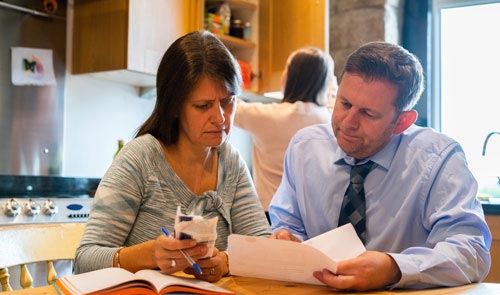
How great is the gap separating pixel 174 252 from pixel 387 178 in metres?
0.56

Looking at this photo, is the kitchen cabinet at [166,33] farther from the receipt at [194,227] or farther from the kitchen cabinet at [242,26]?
the receipt at [194,227]

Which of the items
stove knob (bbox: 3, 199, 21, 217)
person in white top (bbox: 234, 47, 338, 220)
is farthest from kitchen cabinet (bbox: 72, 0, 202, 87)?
stove knob (bbox: 3, 199, 21, 217)

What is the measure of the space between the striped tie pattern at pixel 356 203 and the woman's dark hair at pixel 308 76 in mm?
1085

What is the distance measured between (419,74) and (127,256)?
2.55 feet

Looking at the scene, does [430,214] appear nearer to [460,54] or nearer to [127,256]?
[127,256]

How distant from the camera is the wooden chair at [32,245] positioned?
48.5 inches

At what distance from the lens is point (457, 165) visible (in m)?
1.31

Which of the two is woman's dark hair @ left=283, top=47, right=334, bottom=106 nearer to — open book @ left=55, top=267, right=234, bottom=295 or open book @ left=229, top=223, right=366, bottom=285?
open book @ left=229, top=223, right=366, bottom=285

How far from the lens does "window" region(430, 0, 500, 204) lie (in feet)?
10.3

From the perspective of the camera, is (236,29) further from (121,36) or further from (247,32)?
(121,36)

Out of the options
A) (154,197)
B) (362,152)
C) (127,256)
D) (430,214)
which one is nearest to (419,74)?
(362,152)

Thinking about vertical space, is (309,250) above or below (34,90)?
below

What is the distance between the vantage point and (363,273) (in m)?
1.07

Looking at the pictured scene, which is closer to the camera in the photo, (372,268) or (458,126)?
(372,268)
